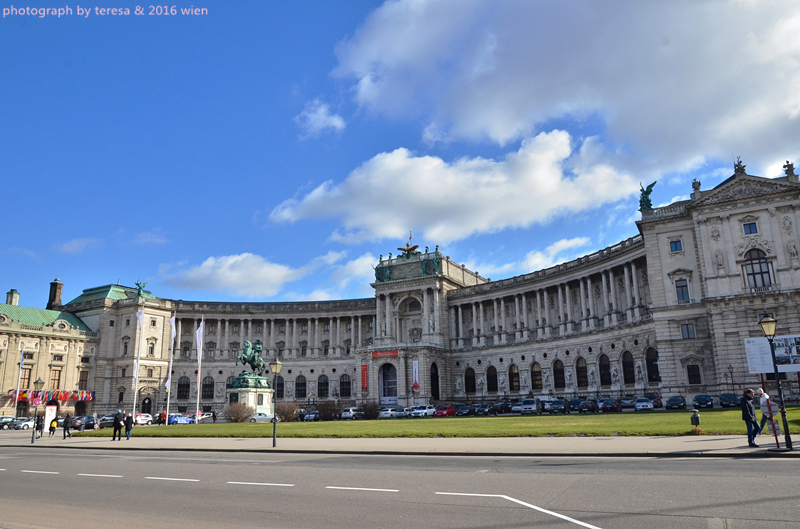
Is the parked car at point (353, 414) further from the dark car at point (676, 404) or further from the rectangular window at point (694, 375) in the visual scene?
the rectangular window at point (694, 375)

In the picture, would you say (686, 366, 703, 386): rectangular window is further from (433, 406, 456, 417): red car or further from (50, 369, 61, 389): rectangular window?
(50, 369, 61, 389): rectangular window

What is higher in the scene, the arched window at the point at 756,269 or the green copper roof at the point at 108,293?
the green copper roof at the point at 108,293

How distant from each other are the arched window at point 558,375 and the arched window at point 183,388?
227ft

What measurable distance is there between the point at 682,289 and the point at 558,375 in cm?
2723

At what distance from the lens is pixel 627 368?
77438mm

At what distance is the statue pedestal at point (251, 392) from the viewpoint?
63.9 m

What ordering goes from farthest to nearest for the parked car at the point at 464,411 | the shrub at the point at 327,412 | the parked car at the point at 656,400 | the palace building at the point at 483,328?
the parked car at the point at 464,411 < the shrub at the point at 327,412 < the parked car at the point at 656,400 < the palace building at the point at 483,328

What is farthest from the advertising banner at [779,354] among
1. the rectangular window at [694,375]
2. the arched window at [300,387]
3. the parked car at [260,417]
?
the arched window at [300,387]

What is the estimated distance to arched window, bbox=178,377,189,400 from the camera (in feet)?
372

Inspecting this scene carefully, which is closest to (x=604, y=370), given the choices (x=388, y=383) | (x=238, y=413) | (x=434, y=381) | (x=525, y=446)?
(x=434, y=381)

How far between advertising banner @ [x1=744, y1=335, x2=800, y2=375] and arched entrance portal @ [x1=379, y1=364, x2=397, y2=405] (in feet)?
187

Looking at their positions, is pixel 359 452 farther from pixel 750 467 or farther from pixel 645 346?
pixel 645 346

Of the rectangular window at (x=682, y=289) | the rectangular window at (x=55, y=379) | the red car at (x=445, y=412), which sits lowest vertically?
the red car at (x=445, y=412)

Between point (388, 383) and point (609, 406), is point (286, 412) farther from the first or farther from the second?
point (609, 406)
